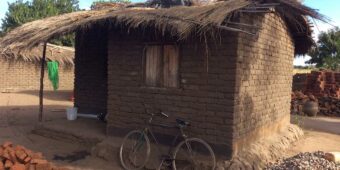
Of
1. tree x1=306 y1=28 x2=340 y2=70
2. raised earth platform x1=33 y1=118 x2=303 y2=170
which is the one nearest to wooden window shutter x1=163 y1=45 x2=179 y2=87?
raised earth platform x1=33 y1=118 x2=303 y2=170

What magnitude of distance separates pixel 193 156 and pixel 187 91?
1.12m

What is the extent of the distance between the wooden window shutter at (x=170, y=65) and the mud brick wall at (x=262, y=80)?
1171mm

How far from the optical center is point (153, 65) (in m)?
7.38

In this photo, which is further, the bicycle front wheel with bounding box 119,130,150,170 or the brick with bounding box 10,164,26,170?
the bicycle front wheel with bounding box 119,130,150,170

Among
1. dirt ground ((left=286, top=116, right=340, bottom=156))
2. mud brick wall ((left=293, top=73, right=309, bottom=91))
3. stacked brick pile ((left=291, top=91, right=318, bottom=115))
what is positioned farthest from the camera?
mud brick wall ((left=293, top=73, right=309, bottom=91))

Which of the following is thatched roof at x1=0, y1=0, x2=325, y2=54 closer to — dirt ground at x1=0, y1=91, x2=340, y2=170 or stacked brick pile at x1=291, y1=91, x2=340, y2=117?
dirt ground at x1=0, y1=91, x2=340, y2=170

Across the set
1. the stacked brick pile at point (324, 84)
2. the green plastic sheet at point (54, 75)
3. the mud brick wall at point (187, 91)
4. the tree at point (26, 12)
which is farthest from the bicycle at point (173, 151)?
the tree at point (26, 12)

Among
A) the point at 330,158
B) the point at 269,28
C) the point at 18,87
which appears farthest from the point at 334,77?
the point at 18,87

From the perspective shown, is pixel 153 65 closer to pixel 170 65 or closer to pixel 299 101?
pixel 170 65

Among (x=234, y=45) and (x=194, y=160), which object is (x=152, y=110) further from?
(x=234, y=45)

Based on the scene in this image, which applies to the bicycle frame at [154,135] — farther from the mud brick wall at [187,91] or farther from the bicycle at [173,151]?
the mud brick wall at [187,91]

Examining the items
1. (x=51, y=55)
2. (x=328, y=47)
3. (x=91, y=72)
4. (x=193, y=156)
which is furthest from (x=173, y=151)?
(x=328, y=47)

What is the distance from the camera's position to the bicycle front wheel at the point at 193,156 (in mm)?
6359

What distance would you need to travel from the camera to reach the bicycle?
6422mm
